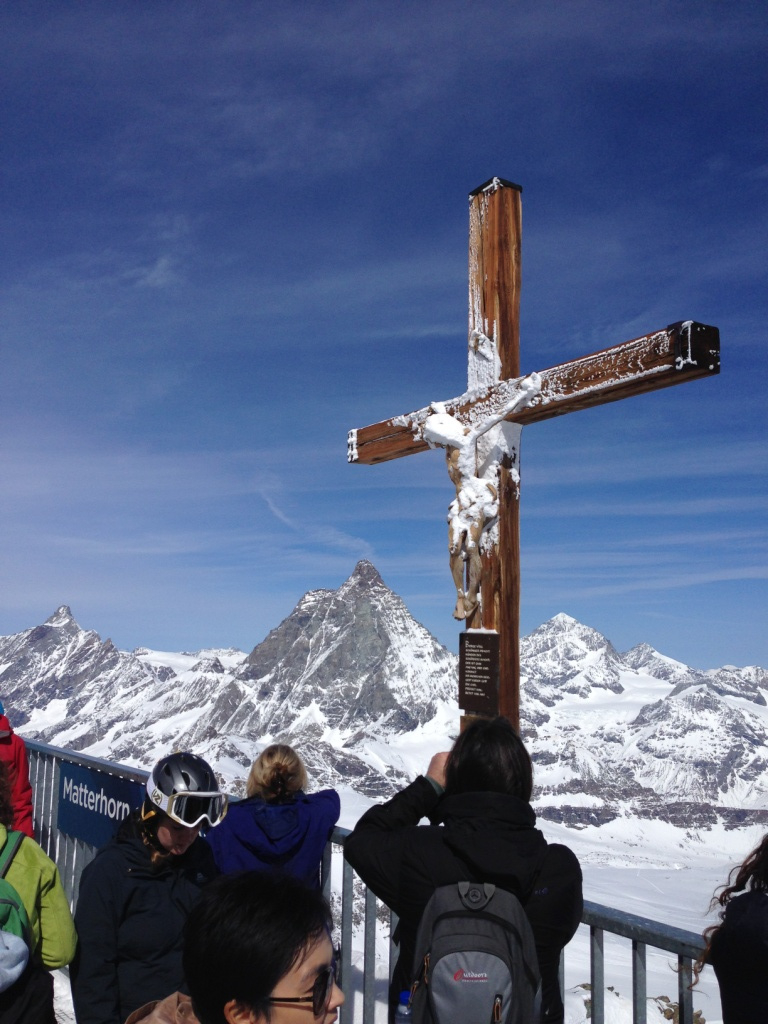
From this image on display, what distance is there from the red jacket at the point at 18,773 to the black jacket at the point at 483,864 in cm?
351

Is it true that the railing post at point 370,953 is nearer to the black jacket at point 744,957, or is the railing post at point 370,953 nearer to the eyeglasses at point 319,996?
the black jacket at point 744,957

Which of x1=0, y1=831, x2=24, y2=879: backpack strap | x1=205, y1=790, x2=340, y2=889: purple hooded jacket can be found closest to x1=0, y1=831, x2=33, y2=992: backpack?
x1=0, y1=831, x2=24, y2=879: backpack strap

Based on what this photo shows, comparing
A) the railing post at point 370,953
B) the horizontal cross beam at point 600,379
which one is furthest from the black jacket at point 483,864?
the horizontal cross beam at point 600,379

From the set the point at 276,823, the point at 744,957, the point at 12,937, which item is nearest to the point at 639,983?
the point at 744,957

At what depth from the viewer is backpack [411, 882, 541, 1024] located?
7.65ft

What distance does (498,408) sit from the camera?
16.6ft

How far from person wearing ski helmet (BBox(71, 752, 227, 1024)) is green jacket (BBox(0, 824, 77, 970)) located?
0.22ft

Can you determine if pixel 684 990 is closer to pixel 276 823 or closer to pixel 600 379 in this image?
pixel 276 823

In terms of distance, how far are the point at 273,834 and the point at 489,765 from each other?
6.00 ft

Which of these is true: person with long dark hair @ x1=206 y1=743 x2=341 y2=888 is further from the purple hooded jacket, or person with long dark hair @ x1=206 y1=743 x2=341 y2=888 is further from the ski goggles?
the ski goggles

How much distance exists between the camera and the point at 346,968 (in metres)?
4.40

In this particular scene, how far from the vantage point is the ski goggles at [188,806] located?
3498 mm

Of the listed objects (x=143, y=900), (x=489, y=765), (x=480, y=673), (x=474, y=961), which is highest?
(x=480, y=673)

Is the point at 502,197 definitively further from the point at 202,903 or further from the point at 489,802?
the point at 202,903
